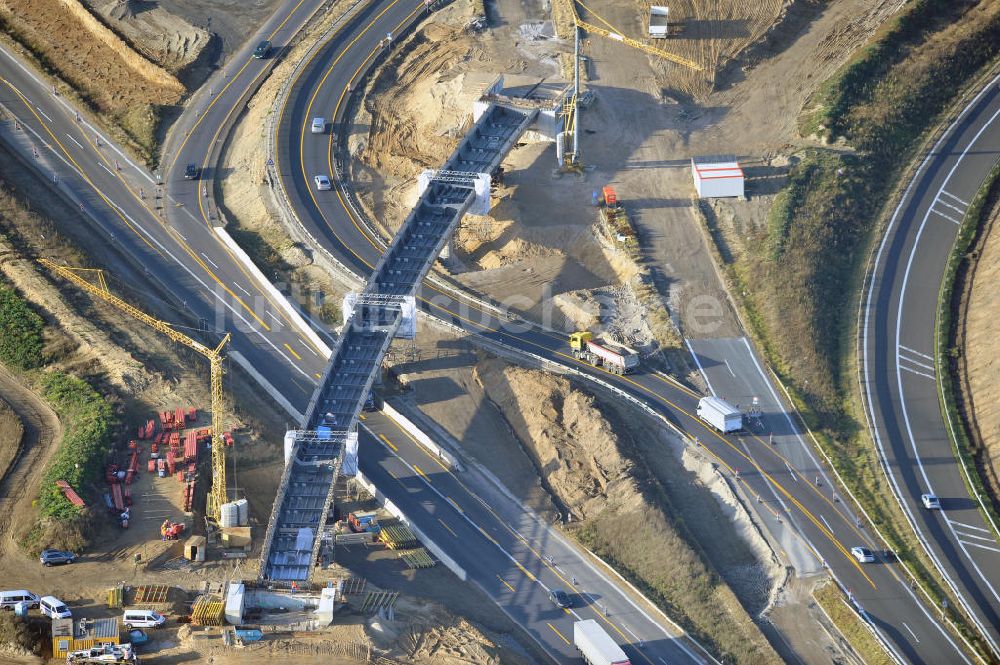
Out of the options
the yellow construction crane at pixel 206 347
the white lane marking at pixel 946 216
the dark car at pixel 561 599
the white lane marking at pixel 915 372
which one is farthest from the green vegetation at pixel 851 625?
the white lane marking at pixel 946 216

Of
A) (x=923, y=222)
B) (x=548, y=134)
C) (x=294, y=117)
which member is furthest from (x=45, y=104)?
(x=923, y=222)

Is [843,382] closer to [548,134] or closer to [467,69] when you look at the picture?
[548,134]

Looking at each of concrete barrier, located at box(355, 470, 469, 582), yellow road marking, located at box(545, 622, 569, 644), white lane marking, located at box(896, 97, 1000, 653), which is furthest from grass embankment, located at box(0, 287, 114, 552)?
white lane marking, located at box(896, 97, 1000, 653)

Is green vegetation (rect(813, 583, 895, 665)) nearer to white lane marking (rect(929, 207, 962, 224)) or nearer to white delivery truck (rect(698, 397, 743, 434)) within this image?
white delivery truck (rect(698, 397, 743, 434))

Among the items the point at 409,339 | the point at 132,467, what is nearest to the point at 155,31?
the point at 409,339

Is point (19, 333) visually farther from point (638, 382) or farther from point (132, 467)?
point (638, 382)

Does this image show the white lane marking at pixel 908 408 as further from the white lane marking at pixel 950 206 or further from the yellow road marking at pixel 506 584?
the yellow road marking at pixel 506 584
